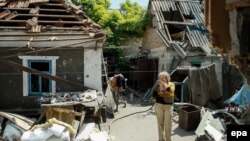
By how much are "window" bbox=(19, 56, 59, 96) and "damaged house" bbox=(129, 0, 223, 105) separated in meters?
7.04

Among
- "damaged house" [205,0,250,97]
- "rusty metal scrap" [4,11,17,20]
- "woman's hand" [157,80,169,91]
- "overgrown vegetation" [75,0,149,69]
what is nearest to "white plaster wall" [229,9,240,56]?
"damaged house" [205,0,250,97]

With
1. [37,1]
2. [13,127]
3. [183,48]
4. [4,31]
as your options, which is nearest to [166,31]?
[183,48]

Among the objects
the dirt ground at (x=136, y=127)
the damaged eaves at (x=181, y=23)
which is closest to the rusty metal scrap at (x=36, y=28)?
the dirt ground at (x=136, y=127)

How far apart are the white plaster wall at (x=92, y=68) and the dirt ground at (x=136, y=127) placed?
5.05 ft

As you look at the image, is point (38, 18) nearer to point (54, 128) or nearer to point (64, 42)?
point (64, 42)

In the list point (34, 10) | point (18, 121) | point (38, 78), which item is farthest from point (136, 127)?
point (34, 10)

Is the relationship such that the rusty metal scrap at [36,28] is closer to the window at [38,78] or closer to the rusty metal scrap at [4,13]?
the window at [38,78]

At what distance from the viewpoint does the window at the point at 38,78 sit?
13141 mm

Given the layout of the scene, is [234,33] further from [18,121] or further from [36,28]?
[36,28]

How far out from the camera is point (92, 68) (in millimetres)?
13391

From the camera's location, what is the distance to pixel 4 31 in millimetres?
12953

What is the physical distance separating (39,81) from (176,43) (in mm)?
10053

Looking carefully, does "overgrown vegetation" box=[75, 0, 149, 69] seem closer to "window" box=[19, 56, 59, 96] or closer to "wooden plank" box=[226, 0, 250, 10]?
"window" box=[19, 56, 59, 96]

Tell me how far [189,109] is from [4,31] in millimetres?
7400
